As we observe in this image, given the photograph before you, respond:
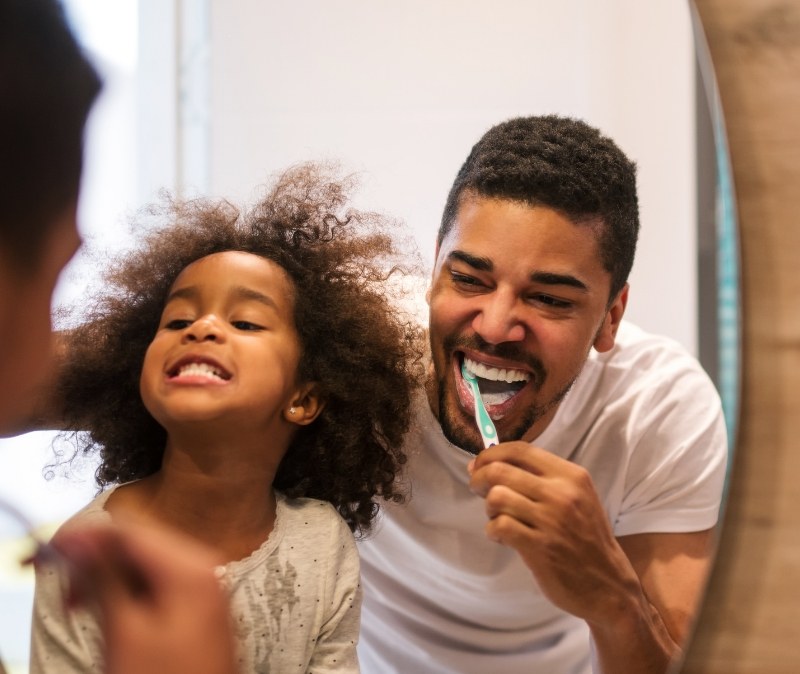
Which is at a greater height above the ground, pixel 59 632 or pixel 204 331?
pixel 204 331

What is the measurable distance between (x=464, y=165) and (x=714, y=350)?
0.17 m

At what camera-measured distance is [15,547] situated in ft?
1.43

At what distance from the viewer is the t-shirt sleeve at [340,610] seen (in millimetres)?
501

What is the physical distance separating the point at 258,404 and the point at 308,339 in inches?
1.9

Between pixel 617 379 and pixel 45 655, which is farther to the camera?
pixel 617 379

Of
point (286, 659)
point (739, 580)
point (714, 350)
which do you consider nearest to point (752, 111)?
point (714, 350)

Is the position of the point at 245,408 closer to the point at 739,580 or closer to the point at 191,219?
the point at 191,219

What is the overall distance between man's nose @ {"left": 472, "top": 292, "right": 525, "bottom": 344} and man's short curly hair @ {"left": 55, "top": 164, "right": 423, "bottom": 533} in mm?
46

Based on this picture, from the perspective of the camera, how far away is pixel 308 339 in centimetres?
52

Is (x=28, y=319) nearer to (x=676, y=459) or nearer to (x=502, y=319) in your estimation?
(x=502, y=319)

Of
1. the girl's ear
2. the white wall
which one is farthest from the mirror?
the girl's ear

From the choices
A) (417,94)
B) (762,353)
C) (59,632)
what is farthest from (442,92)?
(59,632)

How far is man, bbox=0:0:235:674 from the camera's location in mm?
428

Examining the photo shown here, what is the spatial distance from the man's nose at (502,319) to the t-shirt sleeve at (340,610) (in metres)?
0.14
